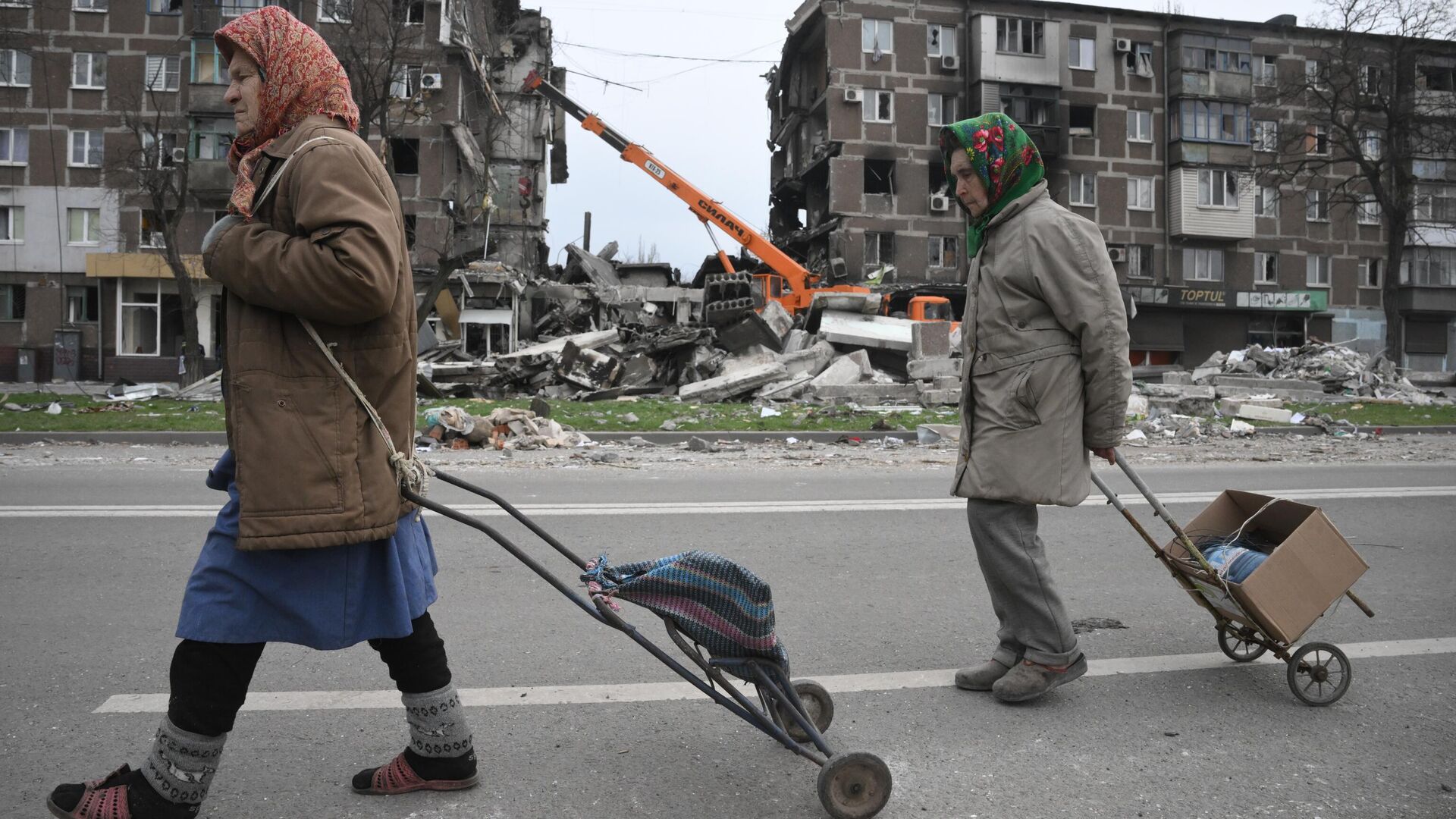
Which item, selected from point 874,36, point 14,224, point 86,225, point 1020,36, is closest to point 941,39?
point 874,36

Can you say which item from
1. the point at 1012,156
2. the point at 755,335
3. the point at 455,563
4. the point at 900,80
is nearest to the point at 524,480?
the point at 455,563

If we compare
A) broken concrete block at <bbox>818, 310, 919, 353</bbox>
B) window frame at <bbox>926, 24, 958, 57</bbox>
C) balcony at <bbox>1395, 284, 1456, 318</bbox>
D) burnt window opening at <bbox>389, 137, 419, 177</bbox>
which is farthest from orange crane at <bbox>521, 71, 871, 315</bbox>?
balcony at <bbox>1395, 284, 1456, 318</bbox>

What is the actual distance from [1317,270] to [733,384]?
118ft

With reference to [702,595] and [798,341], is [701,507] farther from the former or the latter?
[798,341]

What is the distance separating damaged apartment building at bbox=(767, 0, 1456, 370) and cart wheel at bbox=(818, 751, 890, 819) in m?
33.0

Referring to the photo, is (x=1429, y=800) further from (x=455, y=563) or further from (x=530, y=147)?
(x=530, y=147)

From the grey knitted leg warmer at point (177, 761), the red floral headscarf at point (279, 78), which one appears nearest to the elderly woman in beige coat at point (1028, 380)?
the red floral headscarf at point (279, 78)

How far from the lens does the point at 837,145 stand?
125 ft

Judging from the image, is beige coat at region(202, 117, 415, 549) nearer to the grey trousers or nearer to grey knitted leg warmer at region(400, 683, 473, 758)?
grey knitted leg warmer at region(400, 683, 473, 758)

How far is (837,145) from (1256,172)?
49.6 feet

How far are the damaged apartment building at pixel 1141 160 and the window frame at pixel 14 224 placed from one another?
93.5 ft

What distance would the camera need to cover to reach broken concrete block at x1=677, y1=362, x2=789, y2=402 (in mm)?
18297

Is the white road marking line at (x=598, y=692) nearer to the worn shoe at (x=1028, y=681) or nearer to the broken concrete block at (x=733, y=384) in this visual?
the worn shoe at (x=1028, y=681)

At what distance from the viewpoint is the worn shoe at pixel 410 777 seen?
2.61 meters
